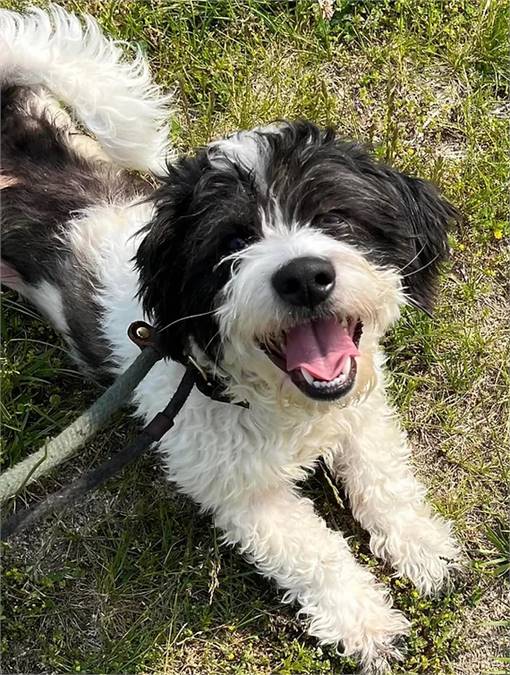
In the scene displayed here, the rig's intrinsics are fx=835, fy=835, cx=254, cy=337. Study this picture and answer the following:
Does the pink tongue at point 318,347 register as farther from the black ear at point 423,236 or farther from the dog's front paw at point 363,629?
the dog's front paw at point 363,629

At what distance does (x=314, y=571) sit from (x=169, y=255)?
139cm

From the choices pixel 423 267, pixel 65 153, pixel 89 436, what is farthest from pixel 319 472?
pixel 65 153

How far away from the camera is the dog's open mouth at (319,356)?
102 inches

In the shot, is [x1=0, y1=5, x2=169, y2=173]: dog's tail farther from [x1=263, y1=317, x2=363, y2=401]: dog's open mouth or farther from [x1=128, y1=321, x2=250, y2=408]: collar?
[x1=263, y1=317, x2=363, y2=401]: dog's open mouth


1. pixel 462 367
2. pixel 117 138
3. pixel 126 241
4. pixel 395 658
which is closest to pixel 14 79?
pixel 117 138

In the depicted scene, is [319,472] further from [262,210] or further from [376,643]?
[262,210]

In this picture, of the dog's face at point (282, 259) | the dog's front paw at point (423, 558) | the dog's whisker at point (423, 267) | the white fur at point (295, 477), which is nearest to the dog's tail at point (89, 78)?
the white fur at point (295, 477)

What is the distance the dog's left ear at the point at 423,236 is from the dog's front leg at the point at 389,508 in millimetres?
600

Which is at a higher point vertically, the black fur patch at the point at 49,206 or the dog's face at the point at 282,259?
the dog's face at the point at 282,259

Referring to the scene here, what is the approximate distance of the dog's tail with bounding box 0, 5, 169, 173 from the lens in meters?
3.77

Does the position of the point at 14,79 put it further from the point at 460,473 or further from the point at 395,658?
the point at 395,658

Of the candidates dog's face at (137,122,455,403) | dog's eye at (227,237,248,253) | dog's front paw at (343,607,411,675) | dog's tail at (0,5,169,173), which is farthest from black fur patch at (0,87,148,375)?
dog's front paw at (343,607,411,675)

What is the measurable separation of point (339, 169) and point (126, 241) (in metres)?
1.13

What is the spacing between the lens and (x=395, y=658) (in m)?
3.36
